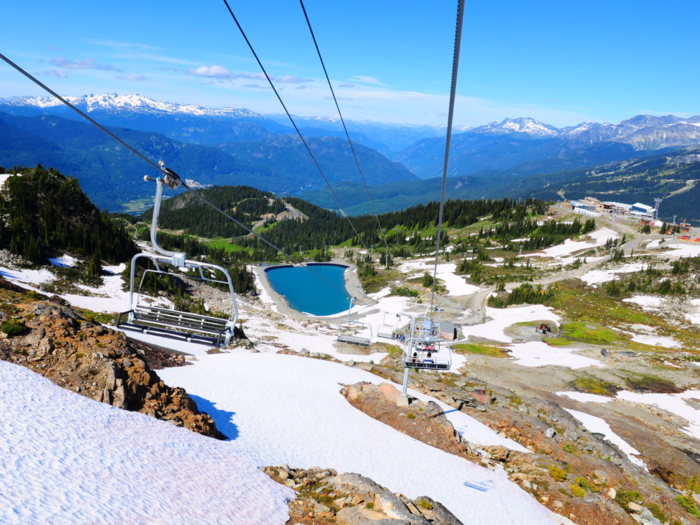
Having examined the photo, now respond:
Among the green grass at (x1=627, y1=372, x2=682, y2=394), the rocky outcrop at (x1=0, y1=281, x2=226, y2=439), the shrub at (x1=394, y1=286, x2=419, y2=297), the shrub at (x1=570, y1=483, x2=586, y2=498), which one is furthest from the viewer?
the shrub at (x1=394, y1=286, x2=419, y2=297)

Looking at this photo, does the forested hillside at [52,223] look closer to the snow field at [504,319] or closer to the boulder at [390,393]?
the boulder at [390,393]

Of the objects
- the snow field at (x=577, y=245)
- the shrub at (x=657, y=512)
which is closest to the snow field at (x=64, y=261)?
the shrub at (x=657, y=512)

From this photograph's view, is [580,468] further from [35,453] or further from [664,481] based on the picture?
[35,453]

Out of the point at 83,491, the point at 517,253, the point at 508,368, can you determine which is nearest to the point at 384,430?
the point at 83,491

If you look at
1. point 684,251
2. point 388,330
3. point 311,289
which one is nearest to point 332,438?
point 388,330

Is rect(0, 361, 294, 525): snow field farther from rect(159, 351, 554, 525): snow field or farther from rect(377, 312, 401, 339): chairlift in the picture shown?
rect(377, 312, 401, 339): chairlift

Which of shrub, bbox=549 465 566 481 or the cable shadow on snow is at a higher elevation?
the cable shadow on snow

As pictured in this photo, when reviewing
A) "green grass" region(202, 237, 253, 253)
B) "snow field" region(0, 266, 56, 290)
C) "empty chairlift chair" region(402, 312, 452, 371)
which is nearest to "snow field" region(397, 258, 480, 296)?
"empty chairlift chair" region(402, 312, 452, 371)
